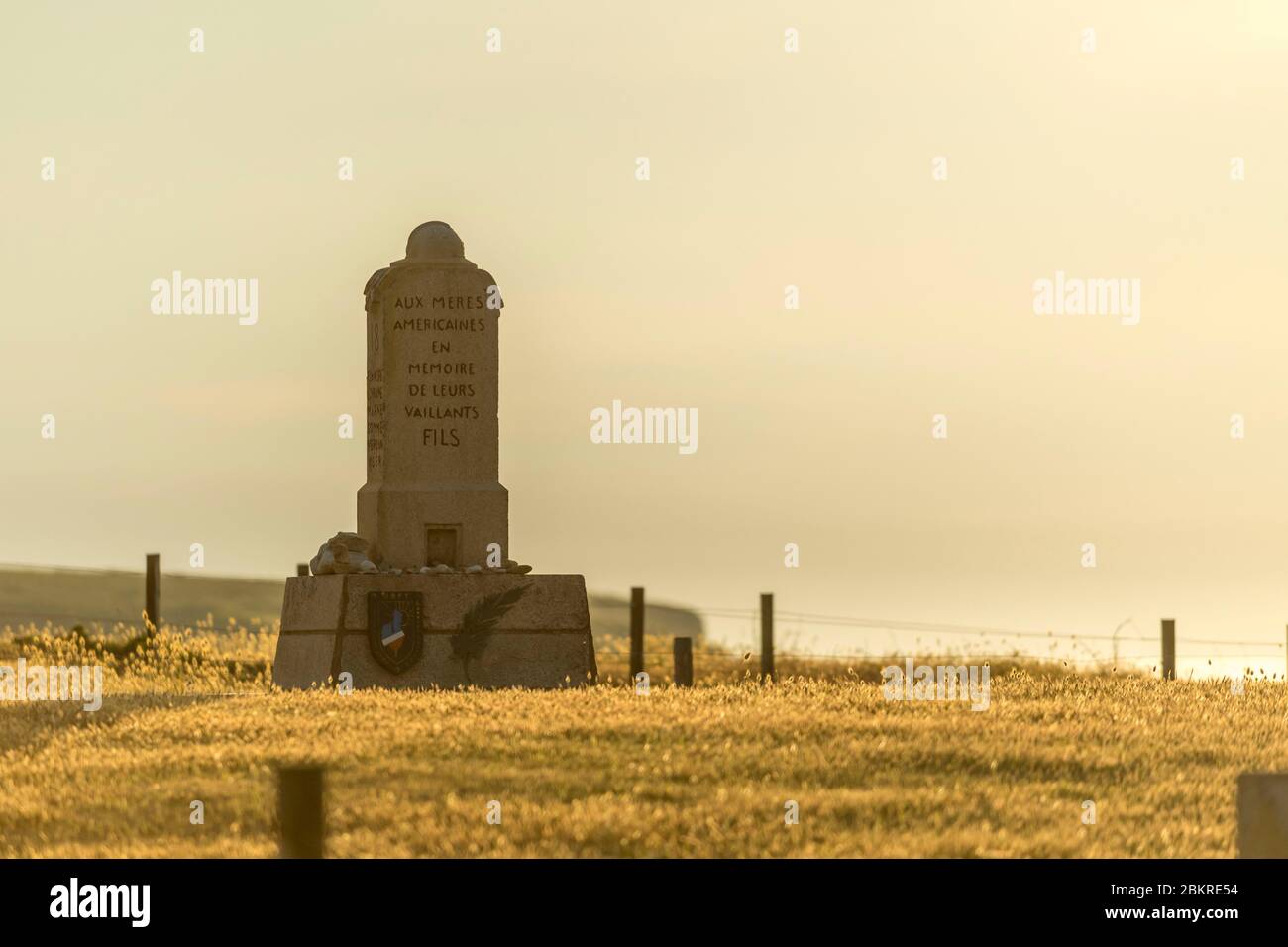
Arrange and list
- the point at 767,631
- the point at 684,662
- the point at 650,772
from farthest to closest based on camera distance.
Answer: the point at 767,631, the point at 684,662, the point at 650,772

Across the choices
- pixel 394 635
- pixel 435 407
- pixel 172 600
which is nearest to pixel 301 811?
pixel 394 635

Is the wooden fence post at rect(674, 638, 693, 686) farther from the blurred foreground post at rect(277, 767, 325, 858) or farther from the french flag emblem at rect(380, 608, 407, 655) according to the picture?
the blurred foreground post at rect(277, 767, 325, 858)

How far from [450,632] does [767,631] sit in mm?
8317

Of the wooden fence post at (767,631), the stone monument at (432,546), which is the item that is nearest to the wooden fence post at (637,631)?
the wooden fence post at (767,631)

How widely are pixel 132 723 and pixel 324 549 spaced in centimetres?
639

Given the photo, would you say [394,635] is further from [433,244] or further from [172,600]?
[172,600]

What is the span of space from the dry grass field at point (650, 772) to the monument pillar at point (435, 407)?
4329 mm

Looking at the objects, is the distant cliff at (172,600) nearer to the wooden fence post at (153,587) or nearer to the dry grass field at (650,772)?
the wooden fence post at (153,587)

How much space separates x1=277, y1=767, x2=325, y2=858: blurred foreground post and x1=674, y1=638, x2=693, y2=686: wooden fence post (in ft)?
59.6

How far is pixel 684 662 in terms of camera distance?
2658 centimetres

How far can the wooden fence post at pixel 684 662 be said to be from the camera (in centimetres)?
2645
